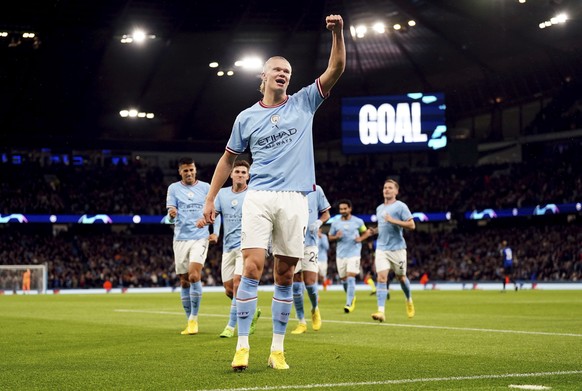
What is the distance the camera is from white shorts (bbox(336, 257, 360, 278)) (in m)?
19.3

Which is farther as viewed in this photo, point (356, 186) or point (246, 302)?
point (356, 186)

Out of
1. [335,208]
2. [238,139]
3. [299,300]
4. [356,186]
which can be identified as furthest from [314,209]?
[356,186]

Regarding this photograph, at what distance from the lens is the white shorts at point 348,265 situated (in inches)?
759

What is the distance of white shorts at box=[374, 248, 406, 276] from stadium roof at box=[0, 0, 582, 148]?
88.7 ft

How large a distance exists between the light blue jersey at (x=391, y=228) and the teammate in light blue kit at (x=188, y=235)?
429cm

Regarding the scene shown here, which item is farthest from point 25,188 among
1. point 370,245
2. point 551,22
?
point 551,22

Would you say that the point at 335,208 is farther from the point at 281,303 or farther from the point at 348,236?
the point at 281,303

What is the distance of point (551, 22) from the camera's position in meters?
42.6

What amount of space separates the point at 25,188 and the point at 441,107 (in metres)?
26.3

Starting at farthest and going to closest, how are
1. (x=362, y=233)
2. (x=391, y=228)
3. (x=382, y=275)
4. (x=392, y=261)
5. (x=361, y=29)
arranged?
(x=361, y=29) < (x=362, y=233) < (x=391, y=228) < (x=392, y=261) < (x=382, y=275)

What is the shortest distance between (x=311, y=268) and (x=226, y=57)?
35.8 metres

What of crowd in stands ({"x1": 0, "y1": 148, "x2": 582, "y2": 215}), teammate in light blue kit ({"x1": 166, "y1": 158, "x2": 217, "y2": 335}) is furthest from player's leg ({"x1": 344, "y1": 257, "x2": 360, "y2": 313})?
crowd in stands ({"x1": 0, "y1": 148, "x2": 582, "y2": 215})

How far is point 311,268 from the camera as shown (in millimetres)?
12891

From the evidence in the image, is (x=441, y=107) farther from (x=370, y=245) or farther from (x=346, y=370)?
(x=346, y=370)
